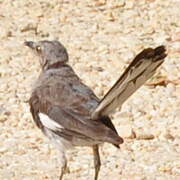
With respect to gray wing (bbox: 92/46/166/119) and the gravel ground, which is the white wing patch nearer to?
gray wing (bbox: 92/46/166/119)

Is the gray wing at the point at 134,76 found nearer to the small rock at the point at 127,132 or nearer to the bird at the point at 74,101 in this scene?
the bird at the point at 74,101

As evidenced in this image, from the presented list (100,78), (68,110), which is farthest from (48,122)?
(100,78)

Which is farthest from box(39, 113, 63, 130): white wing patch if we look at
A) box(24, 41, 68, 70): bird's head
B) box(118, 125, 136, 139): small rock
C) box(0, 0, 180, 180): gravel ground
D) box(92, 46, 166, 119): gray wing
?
box(118, 125, 136, 139): small rock

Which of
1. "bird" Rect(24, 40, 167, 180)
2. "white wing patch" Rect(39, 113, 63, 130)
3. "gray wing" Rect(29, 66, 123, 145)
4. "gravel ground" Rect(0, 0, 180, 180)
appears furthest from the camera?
"gravel ground" Rect(0, 0, 180, 180)

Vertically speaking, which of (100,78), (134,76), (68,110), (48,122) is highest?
(134,76)

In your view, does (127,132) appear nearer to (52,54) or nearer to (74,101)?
(52,54)

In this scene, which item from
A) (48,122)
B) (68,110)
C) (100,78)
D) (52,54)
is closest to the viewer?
(68,110)

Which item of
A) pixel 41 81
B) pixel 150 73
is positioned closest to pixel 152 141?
pixel 41 81
